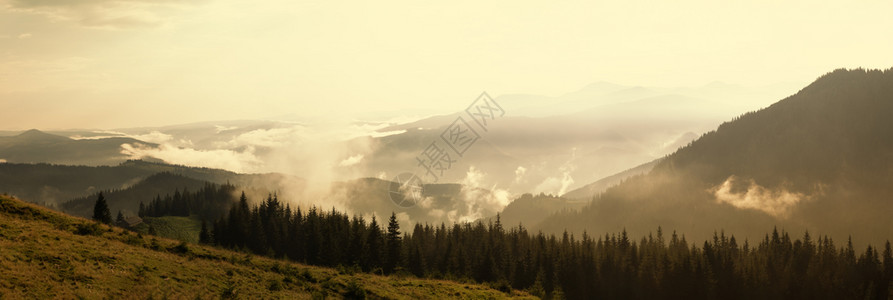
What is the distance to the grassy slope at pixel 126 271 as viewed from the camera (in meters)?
46.0

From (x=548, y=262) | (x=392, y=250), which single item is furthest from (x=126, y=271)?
(x=548, y=262)

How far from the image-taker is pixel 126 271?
52.0 m

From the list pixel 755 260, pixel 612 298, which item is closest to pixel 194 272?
pixel 612 298

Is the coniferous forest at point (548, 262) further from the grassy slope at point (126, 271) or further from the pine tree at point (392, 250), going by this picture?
the grassy slope at point (126, 271)

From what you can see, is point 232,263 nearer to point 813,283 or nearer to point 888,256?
point 813,283

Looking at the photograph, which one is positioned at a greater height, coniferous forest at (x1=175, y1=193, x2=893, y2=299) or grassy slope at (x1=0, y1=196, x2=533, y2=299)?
grassy slope at (x1=0, y1=196, x2=533, y2=299)

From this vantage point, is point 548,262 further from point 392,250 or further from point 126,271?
point 126,271

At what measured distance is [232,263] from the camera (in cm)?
6700

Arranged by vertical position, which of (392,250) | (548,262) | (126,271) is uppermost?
(126,271)

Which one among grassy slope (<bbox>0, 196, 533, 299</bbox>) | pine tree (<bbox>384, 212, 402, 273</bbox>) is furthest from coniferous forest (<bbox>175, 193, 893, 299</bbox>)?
grassy slope (<bbox>0, 196, 533, 299</bbox>)

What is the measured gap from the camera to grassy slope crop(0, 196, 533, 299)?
46.0 meters

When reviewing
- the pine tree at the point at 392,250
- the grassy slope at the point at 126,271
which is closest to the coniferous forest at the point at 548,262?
the pine tree at the point at 392,250

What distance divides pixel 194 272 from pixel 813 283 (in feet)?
568

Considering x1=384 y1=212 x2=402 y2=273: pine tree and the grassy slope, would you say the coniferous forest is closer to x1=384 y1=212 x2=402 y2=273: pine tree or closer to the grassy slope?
x1=384 y1=212 x2=402 y2=273: pine tree
